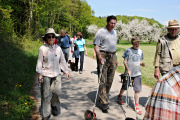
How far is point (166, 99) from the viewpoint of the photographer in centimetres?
106

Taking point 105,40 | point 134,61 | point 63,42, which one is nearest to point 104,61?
point 105,40

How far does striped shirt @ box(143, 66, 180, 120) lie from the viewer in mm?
1048

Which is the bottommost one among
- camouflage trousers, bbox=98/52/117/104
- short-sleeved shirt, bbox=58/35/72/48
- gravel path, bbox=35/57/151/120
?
gravel path, bbox=35/57/151/120

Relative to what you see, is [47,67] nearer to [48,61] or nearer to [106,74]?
[48,61]

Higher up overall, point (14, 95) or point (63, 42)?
point (63, 42)

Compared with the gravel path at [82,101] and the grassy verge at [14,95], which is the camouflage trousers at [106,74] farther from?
the grassy verge at [14,95]

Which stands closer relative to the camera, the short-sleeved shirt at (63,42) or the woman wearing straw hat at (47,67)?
the woman wearing straw hat at (47,67)

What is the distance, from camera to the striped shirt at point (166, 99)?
3.44 feet

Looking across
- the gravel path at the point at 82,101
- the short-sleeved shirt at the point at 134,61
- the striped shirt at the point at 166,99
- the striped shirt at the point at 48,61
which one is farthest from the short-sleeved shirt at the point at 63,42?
the striped shirt at the point at 166,99

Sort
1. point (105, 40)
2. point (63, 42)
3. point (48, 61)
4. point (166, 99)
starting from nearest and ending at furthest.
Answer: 1. point (166, 99)
2. point (48, 61)
3. point (105, 40)
4. point (63, 42)

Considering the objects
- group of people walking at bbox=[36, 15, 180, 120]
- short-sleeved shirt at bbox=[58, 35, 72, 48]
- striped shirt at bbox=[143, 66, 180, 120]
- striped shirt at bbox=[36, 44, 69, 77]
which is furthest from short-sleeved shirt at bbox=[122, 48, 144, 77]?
short-sleeved shirt at bbox=[58, 35, 72, 48]

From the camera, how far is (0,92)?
190 inches

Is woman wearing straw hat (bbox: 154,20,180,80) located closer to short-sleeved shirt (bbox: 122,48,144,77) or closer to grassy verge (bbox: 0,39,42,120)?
short-sleeved shirt (bbox: 122,48,144,77)

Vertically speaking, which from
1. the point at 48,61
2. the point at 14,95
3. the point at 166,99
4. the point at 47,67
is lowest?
the point at 14,95
